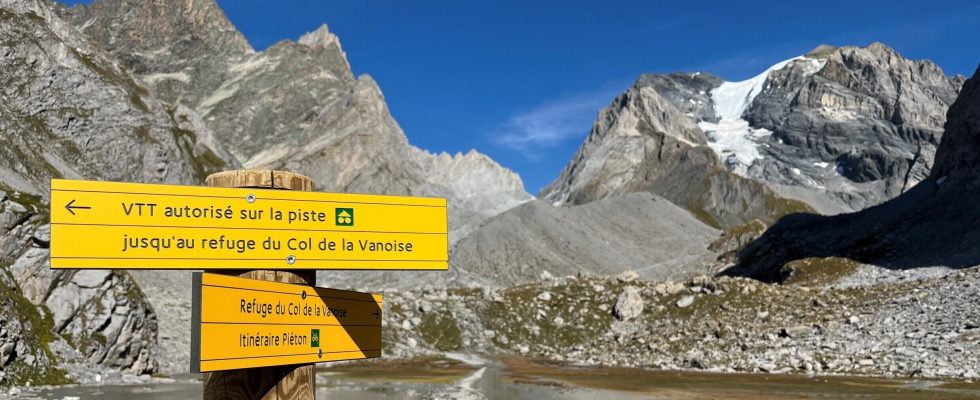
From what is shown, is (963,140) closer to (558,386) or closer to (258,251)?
(558,386)

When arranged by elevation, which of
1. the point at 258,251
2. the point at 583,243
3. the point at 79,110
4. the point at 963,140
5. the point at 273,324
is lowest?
the point at 273,324

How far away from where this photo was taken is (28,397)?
2780cm

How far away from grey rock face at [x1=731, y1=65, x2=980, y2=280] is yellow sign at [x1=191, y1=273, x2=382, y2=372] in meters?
76.0

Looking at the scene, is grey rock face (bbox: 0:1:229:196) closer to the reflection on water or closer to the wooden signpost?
the reflection on water

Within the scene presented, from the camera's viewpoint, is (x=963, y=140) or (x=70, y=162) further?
(x=963, y=140)

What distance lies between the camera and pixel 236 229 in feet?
19.9

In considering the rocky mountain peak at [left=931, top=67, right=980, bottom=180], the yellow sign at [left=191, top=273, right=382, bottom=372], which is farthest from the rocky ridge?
the rocky mountain peak at [left=931, top=67, right=980, bottom=180]

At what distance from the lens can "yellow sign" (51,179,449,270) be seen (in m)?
5.55

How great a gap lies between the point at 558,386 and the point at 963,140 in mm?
83596

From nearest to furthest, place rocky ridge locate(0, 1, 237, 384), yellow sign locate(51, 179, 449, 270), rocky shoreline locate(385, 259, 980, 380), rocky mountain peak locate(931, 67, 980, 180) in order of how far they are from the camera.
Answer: yellow sign locate(51, 179, 449, 270)
rocky ridge locate(0, 1, 237, 384)
rocky shoreline locate(385, 259, 980, 380)
rocky mountain peak locate(931, 67, 980, 180)

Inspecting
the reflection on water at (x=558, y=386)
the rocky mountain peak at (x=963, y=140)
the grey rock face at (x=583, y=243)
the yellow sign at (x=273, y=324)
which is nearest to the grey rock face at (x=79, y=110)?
the grey rock face at (x=583, y=243)

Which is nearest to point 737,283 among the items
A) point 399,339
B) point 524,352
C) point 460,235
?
point 524,352

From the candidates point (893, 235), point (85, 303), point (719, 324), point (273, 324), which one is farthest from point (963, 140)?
point (273, 324)

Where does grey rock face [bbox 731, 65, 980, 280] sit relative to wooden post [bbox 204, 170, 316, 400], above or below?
above
